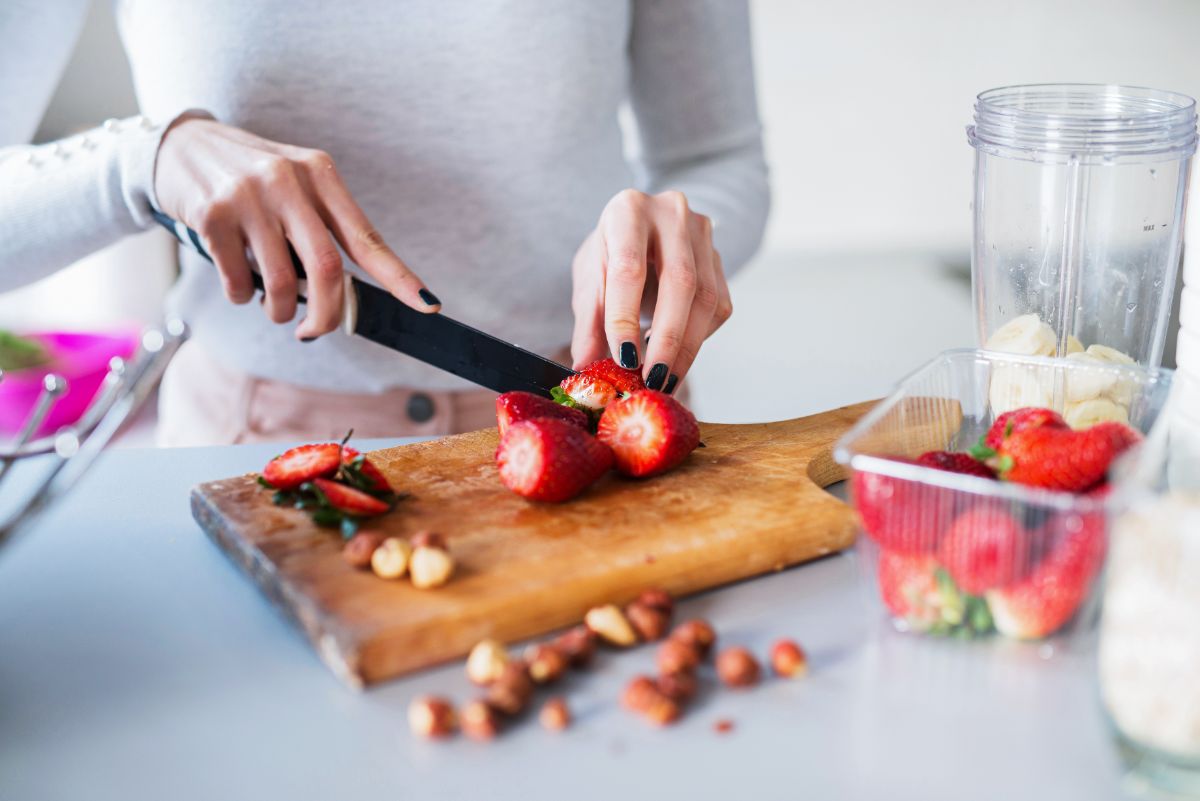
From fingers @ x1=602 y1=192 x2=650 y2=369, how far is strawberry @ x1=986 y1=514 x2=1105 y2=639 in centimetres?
42

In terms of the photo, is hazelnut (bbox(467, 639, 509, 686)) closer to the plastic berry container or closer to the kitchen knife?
the plastic berry container

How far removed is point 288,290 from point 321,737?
1.54ft

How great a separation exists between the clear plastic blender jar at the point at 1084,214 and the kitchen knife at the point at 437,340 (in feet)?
1.36

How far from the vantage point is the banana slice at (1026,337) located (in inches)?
37.9

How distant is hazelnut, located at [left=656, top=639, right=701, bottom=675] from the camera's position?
0.68m

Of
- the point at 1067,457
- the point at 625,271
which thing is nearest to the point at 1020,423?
the point at 1067,457

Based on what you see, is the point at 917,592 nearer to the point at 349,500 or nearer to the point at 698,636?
the point at 698,636

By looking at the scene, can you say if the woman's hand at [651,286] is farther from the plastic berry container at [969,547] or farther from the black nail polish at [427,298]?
the plastic berry container at [969,547]

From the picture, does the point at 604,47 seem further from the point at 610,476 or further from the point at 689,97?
the point at 610,476

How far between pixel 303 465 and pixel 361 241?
0.22 m

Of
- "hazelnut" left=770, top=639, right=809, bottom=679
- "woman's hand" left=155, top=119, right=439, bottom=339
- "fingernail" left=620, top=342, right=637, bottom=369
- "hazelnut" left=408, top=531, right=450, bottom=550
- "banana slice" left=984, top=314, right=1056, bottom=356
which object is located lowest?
"hazelnut" left=770, top=639, right=809, bottom=679

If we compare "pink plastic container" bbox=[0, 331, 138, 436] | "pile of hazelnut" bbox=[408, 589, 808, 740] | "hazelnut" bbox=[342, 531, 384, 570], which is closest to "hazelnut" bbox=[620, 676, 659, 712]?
"pile of hazelnut" bbox=[408, 589, 808, 740]

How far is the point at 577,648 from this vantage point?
2.27 feet

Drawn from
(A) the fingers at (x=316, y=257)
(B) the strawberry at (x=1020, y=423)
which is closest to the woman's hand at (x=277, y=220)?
(A) the fingers at (x=316, y=257)
